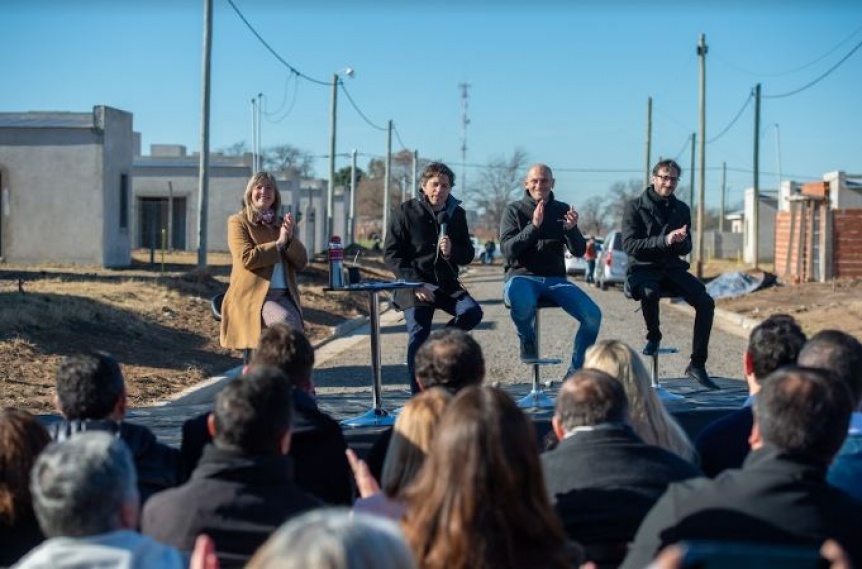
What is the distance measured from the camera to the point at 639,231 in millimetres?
9555

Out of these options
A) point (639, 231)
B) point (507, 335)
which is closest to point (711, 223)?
point (507, 335)

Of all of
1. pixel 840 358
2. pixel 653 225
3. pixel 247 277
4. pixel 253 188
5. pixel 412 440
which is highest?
pixel 253 188

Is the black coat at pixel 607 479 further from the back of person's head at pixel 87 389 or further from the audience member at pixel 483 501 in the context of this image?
the back of person's head at pixel 87 389

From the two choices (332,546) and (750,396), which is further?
(750,396)

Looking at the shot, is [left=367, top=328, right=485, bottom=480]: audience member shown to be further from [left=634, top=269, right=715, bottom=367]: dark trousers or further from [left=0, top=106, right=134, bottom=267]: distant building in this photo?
[left=0, top=106, right=134, bottom=267]: distant building

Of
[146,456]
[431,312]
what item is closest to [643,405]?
[146,456]

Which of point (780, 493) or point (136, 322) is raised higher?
point (780, 493)

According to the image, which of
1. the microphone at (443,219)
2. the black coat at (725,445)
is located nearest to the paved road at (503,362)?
the microphone at (443,219)

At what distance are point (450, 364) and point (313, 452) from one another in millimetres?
666

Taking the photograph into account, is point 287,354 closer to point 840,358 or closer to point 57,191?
point 840,358

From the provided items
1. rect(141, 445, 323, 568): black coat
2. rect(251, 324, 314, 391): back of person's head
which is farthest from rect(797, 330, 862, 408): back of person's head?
rect(141, 445, 323, 568): black coat

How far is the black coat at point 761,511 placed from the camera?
3291mm

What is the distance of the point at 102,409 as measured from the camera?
4.56 meters

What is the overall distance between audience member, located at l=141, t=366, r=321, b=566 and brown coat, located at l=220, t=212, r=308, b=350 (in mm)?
4606
